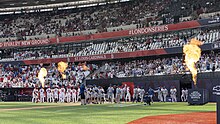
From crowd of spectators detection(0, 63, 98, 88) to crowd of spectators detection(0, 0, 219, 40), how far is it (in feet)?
19.4

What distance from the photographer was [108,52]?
1970 inches

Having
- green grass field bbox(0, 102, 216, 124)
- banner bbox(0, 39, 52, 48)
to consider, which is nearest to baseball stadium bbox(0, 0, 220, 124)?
banner bbox(0, 39, 52, 48)

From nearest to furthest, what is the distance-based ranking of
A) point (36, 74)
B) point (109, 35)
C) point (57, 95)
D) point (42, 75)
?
point (57, 95) → point (42, 75) → point (36, 74) → point (109, 35)

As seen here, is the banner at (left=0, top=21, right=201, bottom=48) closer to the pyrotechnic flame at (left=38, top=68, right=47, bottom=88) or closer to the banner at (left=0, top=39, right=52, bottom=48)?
the banner at (left=0, top=39, right=52, bottom=48)

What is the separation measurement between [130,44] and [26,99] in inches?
575

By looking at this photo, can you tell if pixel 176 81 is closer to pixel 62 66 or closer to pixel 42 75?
pixel 42 75

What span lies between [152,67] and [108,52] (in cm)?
797

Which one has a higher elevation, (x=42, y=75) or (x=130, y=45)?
(x=130, y=45)

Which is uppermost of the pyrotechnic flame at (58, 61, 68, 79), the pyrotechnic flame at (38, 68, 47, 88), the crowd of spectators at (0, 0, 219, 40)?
the crowd of spectators at (0, 0, 219, 40)

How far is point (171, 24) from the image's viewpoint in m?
45.6

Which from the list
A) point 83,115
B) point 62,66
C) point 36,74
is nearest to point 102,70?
point 62,66

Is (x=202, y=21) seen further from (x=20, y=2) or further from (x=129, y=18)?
(x=20, y=2)

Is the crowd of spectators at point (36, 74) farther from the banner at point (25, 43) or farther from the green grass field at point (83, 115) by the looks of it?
the green grass field at point (83, 115)

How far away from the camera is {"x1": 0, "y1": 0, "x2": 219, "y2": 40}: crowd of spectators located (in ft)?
166
